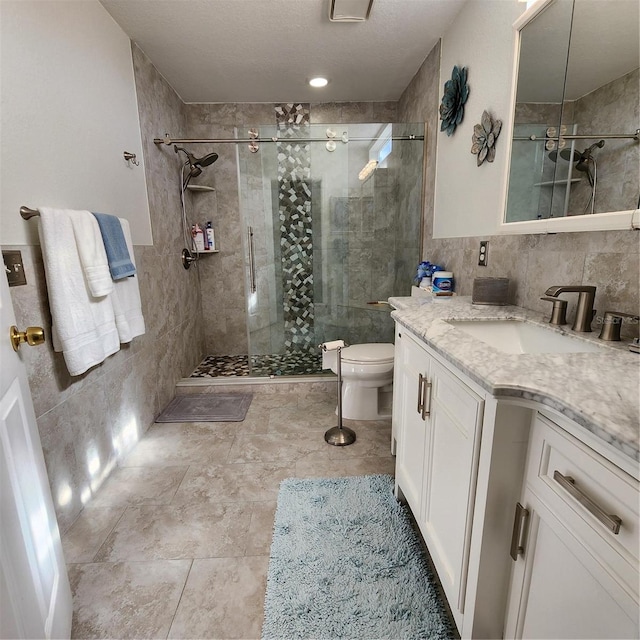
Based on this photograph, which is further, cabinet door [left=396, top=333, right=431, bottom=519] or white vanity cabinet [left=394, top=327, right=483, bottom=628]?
cabinet door [left=396, top=333, right=431, bottom=519]

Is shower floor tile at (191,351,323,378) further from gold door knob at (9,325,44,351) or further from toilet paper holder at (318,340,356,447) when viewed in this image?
gold door knob at (9,325,44,351)

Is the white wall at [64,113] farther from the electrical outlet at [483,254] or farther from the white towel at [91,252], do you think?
the electrical outlet at [483,254]

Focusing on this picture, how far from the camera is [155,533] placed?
1.44m

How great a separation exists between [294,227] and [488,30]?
5.45 feet

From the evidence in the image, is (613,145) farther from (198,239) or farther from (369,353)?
(198,239)

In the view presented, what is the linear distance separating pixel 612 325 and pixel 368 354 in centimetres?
141

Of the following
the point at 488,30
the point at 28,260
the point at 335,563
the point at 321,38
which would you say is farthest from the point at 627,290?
the point at 321,38

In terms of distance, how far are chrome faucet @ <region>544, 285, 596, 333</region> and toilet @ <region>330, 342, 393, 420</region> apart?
1.20m

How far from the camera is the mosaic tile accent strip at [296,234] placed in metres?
2.65

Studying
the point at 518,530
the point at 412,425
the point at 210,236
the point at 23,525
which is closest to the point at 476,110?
the point at 412,425

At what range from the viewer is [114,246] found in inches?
66.0

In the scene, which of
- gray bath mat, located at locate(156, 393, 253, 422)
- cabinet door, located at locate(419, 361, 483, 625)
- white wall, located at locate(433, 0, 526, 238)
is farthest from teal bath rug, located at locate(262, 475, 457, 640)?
white wall, located at locate(433, 0, 526, 238)

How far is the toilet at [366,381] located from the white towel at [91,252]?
1.30 m

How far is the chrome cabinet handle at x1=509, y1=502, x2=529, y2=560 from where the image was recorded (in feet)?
2.41
